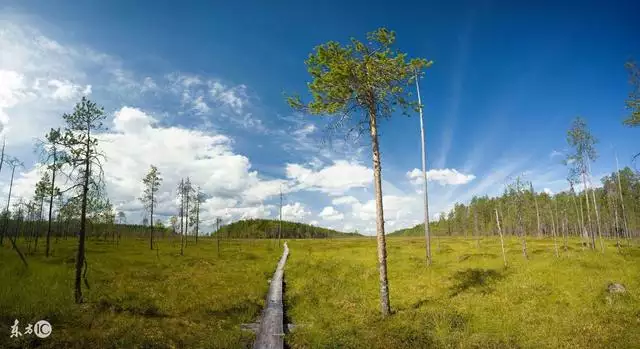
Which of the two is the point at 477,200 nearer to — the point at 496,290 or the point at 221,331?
the point at 496,290

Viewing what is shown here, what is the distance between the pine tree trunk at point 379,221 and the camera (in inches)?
694

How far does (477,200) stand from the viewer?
158000 millimetres

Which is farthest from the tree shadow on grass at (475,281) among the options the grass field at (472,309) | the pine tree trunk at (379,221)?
the pine tree trunk at (379,221)

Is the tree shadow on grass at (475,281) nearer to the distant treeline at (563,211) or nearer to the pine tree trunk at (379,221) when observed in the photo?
the pine tree trunk at (379,221)

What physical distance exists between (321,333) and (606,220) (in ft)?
440

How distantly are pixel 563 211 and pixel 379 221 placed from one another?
90.6 metres

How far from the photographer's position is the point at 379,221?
18.2m

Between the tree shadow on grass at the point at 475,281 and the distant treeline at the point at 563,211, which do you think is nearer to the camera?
the tree shadow on grass at the point at 475,281

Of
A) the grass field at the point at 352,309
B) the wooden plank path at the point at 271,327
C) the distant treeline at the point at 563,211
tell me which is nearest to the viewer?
the wooden plank path at the point at 271,327

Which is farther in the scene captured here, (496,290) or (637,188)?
(637,188)

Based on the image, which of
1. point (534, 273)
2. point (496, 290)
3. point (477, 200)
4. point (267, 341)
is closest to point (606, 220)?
point (477, 200)

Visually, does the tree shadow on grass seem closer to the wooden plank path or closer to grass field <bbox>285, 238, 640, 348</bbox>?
grass field <bbox>285, 238, 640, 348</bbox>

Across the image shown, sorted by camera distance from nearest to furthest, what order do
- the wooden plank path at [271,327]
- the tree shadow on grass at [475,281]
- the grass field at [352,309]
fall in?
1. the wooden plank path at [271,327]
2. the grass field at [352,309]
3. the tree shadow on grass at [475,281]

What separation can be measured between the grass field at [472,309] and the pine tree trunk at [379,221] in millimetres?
1002
